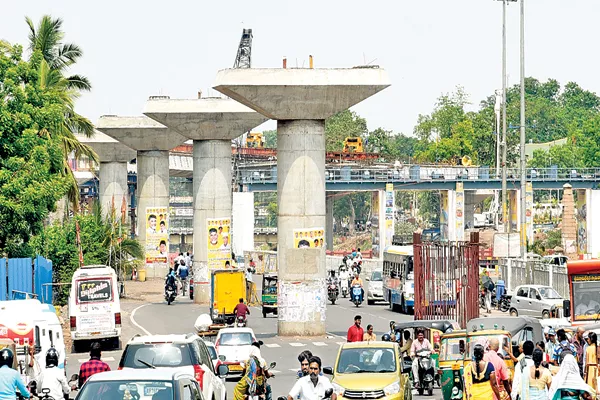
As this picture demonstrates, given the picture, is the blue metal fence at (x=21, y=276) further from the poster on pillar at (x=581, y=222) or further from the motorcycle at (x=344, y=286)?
the poster on pillar at (x=581, y=222)

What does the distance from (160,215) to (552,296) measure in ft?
109

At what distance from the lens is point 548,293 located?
47594 millimetres

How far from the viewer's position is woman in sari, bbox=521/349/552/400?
17.0 metres

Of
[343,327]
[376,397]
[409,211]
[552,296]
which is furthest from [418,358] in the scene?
[409,211]

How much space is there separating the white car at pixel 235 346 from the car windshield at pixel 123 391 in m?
15.1

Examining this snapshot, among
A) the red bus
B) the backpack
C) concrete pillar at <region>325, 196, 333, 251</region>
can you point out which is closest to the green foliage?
concrete pillar at <region>325, 196, 333, 251</region>

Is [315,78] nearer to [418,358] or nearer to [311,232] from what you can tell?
[311,232]

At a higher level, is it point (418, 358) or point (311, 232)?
point (311, 232)

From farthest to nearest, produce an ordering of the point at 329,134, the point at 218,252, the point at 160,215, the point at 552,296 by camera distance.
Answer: the point at 329,134, the point at 160,215, the point at 218,252, the point at 552,296

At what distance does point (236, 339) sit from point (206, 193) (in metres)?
29.4

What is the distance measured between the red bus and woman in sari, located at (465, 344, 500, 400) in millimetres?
13672

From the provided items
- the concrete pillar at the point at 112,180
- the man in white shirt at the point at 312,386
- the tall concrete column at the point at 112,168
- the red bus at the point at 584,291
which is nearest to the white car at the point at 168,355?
the man in white shirt at the point at 312,386

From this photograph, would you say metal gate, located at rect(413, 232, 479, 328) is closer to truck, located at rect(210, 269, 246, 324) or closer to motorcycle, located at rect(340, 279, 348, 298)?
truck, located at rect(210, 269, 246, 324)

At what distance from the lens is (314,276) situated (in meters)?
39.6
